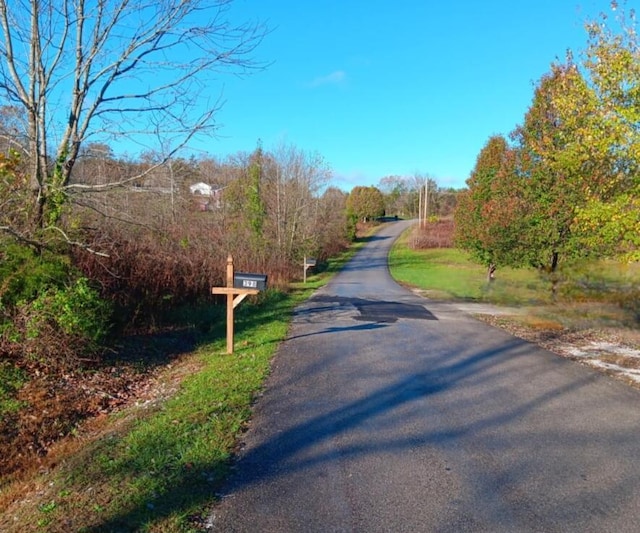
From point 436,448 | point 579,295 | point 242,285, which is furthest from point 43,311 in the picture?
point 579,295

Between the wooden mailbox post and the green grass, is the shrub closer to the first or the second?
the wooden mailbox post

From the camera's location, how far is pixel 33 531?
349cm

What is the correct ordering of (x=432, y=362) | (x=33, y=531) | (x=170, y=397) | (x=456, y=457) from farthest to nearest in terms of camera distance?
(x=432, y=362), (x=170, y=397), (x=456, y=457), (x=33, y=531)

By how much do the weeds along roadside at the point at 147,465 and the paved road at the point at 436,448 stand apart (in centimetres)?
27

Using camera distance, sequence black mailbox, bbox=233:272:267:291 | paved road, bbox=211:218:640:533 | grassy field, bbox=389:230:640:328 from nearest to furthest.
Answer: paved road, bbox=211:218:640:533, black mailbox, bbox=233:272:267:291, grassy field, bbox=389:230:640:328

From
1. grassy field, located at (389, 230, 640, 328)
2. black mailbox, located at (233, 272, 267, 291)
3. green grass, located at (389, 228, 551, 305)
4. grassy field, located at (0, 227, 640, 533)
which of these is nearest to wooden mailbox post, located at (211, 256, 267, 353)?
black mailbox, located at (233, 272, 267, 291)

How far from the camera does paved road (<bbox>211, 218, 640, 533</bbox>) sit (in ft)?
11.6

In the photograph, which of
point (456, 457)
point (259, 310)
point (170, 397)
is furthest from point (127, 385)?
point (259, 310)

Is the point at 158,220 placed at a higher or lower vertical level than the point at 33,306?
higher

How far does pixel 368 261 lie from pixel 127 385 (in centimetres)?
4350

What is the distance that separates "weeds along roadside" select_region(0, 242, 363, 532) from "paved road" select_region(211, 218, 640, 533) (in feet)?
0.90

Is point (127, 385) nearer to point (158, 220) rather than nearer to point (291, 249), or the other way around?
point (158, 220)

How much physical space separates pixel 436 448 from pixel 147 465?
2.62 metres

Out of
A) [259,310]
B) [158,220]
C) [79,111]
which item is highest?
[79,111]
